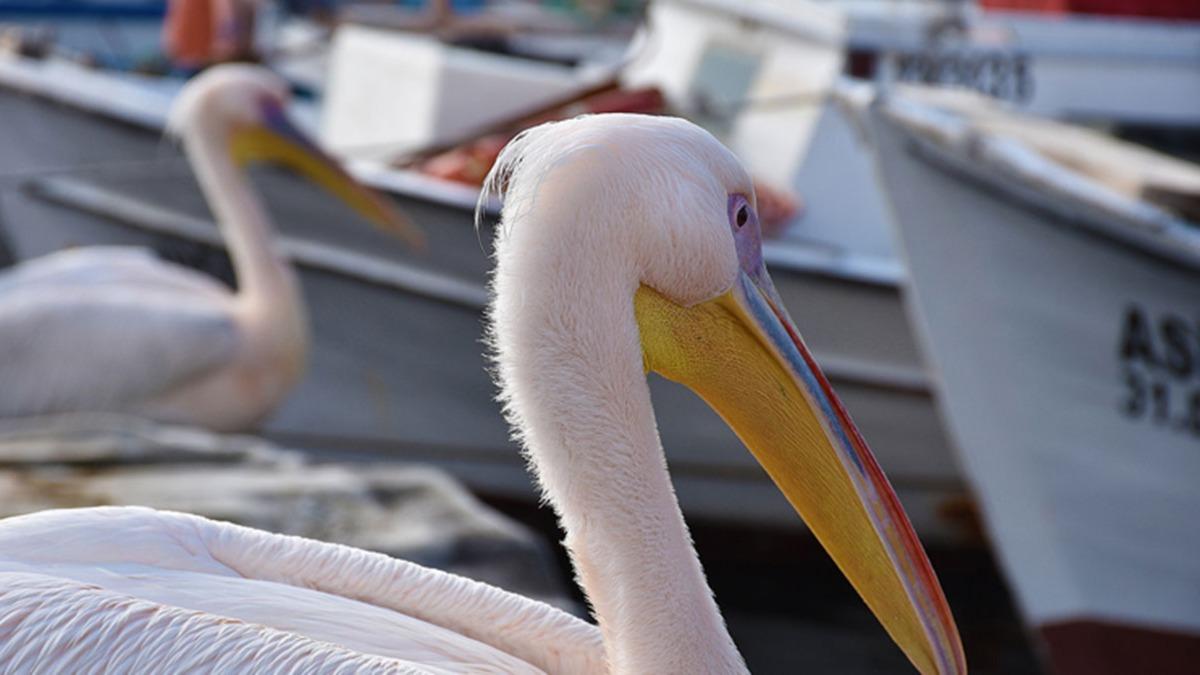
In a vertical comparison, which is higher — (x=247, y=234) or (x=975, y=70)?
(x=975, y=70)

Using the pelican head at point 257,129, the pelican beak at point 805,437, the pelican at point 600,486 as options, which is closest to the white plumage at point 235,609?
the pelican at point 600,486

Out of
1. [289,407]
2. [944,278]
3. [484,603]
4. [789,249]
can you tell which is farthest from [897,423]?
[484,603]

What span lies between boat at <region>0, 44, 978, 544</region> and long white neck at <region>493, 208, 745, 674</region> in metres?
3.80

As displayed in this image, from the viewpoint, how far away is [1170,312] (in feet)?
14.2

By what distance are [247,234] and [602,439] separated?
4.07 meters

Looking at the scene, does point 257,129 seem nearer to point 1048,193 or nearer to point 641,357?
point 1048,193

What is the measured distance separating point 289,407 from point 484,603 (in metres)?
4.89

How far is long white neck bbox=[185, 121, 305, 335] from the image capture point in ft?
17.9

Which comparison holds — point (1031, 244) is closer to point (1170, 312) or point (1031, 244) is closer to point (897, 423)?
point (1170, 312)

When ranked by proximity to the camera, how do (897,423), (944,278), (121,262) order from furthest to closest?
1. (897,423)
2. (121,262)
3. (944,278)

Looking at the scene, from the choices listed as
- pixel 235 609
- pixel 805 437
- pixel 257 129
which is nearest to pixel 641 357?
pixel 805 437

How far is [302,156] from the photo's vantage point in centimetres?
592

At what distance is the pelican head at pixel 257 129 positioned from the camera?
18.9 ft

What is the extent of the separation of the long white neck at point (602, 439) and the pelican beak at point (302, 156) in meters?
4.22
